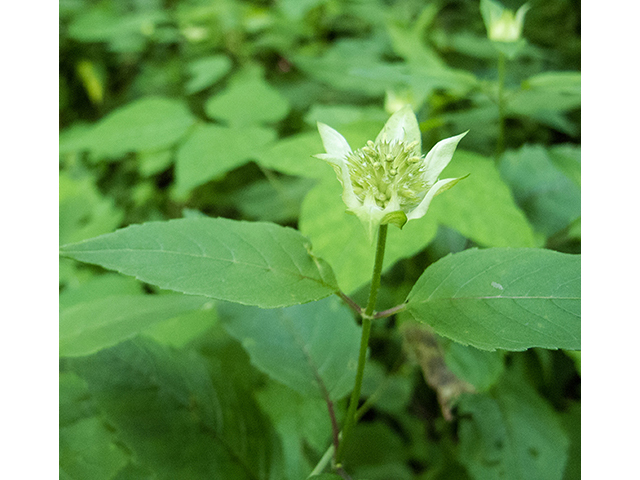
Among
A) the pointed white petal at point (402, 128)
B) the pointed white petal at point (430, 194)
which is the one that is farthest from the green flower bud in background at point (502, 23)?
the pointed white petal at point (430, 194)

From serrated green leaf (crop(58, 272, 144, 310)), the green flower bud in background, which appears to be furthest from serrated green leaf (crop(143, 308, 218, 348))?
the green flower bud in background

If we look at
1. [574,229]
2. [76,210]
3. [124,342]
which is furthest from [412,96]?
[76,210]

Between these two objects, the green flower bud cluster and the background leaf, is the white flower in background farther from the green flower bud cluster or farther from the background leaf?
the background leaf

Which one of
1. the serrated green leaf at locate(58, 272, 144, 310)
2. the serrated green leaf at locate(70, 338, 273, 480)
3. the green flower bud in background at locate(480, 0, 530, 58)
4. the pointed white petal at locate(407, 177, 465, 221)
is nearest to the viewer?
the pointed white petal at locate(407, 177, 465, 221)

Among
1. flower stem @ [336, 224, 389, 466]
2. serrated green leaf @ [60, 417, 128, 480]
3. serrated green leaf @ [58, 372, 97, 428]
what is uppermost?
flower stem @ [336, 224, 389, 466]

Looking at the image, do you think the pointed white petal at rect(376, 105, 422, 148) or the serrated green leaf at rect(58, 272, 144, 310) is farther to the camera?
the serrated green leaf at rect(58, 272, 144, 310)

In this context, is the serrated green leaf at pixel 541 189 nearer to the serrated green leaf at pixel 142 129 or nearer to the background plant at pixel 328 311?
the background plant at pixel 328 311

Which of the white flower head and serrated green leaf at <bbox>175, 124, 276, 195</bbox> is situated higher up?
the white flower head
